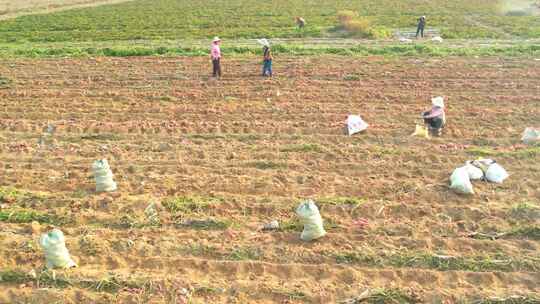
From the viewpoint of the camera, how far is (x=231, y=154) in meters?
8.50

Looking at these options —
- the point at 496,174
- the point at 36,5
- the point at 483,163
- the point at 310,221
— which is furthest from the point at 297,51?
the point at 36,5

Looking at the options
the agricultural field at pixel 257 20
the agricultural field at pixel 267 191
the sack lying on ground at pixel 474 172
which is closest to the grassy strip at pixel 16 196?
the agricultural field at pixel 267 191

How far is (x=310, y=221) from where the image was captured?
5984mm

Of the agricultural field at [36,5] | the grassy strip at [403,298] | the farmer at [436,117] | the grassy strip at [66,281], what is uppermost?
the agricultural field at [36,5]

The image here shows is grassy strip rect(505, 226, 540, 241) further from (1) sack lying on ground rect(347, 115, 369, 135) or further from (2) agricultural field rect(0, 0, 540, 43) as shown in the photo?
(2) agricultural field rect(0, 0, 540, 43)

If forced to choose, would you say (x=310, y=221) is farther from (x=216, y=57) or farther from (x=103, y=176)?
(x=216, y=57)

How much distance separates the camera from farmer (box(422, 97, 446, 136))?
9.13 meters

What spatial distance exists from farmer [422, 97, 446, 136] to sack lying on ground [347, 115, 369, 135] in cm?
116

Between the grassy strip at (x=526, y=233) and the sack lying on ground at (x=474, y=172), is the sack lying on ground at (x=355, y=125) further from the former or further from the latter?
the grassy strip at (x=526, y=233)

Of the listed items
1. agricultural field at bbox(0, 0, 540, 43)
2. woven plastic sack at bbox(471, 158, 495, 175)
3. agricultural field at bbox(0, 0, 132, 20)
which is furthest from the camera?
agricultural field at bbox(0, 0, 132, 20)

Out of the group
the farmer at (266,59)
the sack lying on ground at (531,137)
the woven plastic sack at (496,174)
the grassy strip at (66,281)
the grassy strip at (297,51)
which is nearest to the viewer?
the grassy strip at (66,281)

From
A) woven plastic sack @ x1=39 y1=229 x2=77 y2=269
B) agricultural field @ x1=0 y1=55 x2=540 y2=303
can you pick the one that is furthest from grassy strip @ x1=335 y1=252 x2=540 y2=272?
woven plastic sack @ x1=39 y1=229 x2=77 y2=269

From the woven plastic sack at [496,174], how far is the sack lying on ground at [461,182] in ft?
1.61

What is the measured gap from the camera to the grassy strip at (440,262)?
5.56 m
